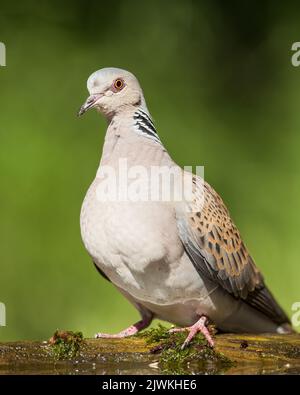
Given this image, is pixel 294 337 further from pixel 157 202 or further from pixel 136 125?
pixel 136 125

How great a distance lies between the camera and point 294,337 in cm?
336

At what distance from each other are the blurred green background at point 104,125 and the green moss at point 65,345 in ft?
6.76

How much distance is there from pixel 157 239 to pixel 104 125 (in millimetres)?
2652

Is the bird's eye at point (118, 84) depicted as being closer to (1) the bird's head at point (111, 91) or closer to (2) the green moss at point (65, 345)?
(1) the bird's head at point (111, 91)

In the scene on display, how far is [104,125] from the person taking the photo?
596 centimetres

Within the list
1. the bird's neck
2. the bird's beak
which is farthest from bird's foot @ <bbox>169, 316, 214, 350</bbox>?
the bird's beak

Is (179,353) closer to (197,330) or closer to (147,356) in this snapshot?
(147,356)

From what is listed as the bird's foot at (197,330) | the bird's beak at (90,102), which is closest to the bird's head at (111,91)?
the bird's beak at (90,102)

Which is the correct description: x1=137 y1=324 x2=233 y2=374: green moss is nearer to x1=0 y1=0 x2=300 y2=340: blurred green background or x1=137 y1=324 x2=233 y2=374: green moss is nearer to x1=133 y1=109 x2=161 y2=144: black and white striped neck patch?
x1=133 y1=109 x2=161 y2=144: black and white striped neck patch

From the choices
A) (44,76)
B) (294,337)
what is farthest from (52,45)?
(294,337)

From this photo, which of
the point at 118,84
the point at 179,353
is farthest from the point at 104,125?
the point at 179,353

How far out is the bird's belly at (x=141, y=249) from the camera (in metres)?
3.41
